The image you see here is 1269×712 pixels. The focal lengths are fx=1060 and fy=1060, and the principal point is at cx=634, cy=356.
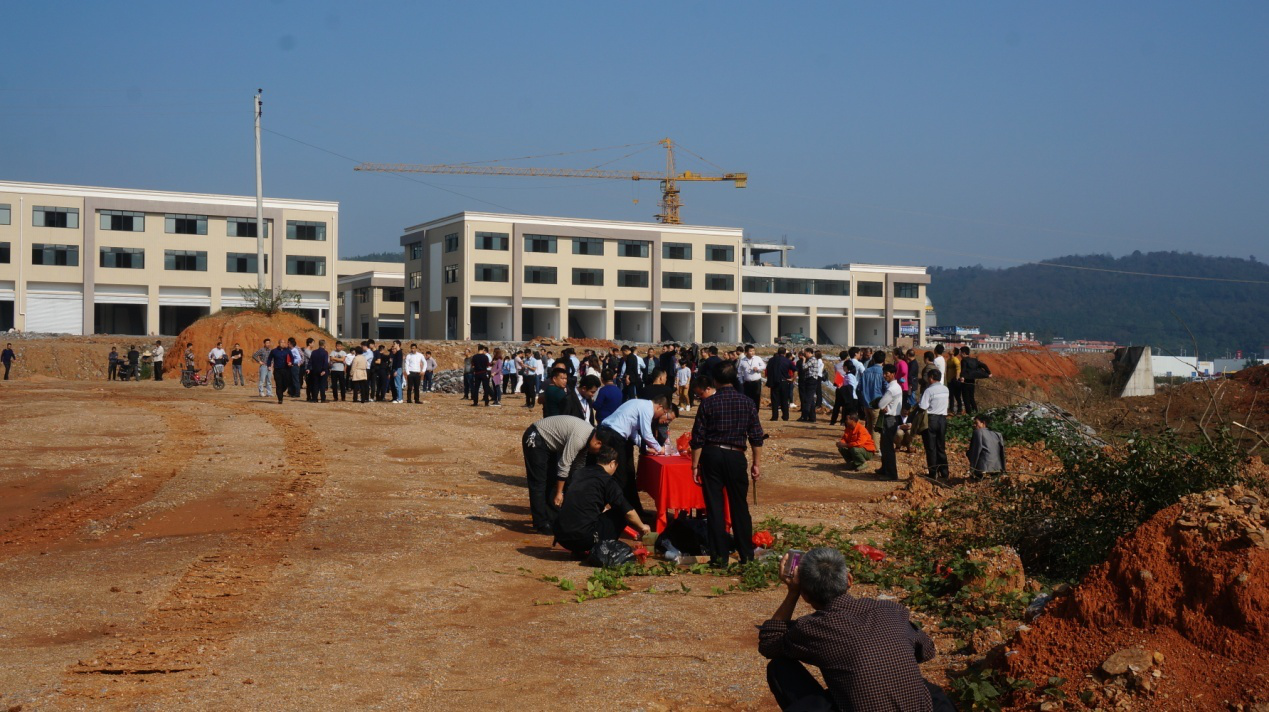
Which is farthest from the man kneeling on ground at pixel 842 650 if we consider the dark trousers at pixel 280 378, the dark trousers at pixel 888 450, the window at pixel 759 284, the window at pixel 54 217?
the window at pixel 759 284

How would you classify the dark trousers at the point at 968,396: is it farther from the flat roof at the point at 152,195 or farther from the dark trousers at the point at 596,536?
the flat roof at the point at 152,195

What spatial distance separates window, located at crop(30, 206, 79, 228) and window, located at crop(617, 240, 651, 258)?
35602 mm

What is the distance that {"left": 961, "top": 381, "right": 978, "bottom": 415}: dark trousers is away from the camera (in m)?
22.1

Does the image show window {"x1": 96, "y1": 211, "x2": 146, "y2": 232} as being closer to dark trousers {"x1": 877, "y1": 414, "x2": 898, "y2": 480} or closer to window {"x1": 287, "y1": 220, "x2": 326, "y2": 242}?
window {"x1": 287, "y1": 220, "x2": 326, "y2": 242}

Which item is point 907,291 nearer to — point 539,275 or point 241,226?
point 539,275

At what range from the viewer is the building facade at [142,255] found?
60750 mm

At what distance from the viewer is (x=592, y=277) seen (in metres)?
77.6

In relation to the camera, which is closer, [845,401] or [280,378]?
[845,401]

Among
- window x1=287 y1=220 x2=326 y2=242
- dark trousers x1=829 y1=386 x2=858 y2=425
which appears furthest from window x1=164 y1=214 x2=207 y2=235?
dark trousers x1=829 y1=386 x2=858 y2=425

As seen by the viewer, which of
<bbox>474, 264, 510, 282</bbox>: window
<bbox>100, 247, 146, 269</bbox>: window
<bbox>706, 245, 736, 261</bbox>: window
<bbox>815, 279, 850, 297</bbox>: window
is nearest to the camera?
<bbox>100, 247, 146, 269</bbox>: window

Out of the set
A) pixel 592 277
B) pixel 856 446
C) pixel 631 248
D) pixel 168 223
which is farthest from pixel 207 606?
pixel 631 248

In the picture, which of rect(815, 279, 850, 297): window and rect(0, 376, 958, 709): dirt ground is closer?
rect(0, 376, 958, 709): dirt ground

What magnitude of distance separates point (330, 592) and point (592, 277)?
6947cm

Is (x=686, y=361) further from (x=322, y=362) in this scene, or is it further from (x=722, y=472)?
(x=722, y=472)
